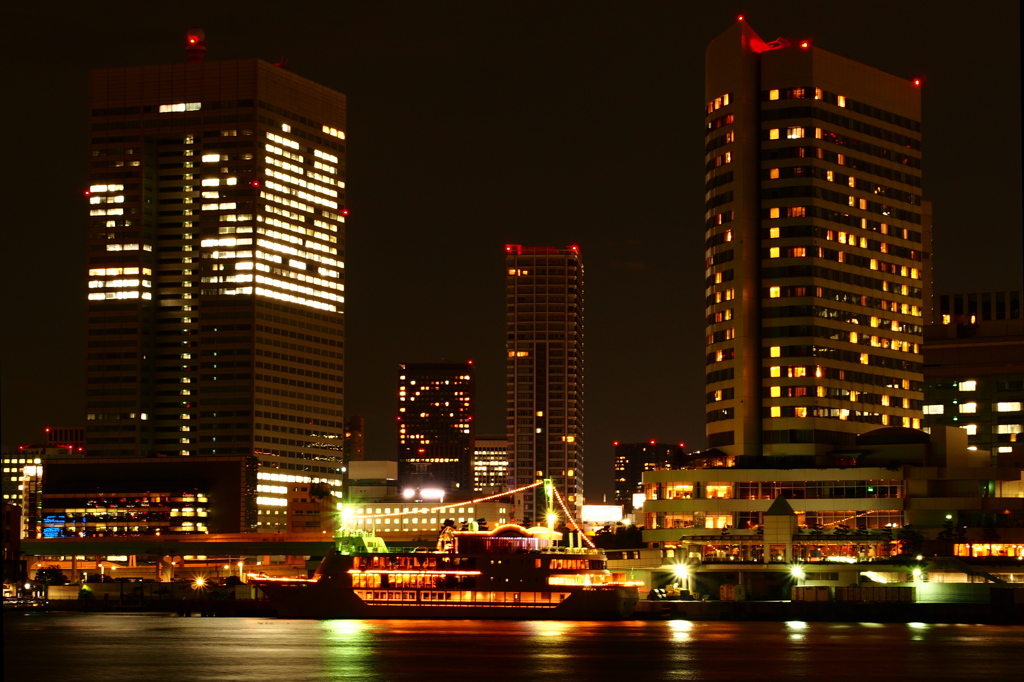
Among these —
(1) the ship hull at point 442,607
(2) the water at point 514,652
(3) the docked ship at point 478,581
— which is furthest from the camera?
(1) the ship hull at point 442,607

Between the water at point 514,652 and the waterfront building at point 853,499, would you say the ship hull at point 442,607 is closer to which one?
the water at point 514,652

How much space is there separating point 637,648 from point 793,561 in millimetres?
79465

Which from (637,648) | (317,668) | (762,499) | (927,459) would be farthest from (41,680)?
(927,459)

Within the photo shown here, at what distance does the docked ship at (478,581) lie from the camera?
145125 millimetres

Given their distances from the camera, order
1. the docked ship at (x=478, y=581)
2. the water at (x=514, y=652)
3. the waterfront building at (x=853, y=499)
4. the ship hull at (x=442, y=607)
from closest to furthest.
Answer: the water at (x=514, y=652) → the docked ship at (x=478, y=581) → the ship hull at (x=442, y=607) → the waterfront building at (x=853, y=499)

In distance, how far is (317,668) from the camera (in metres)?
89.6

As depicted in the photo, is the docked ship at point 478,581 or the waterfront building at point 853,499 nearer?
the docked ship at point 478,581

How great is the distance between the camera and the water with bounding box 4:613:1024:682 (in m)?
85.0

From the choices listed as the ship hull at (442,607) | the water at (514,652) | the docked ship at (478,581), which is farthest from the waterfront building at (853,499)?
the docked ship at (478,581)

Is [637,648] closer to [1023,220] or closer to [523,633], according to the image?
[523,633]

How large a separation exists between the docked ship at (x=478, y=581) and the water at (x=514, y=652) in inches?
94.2

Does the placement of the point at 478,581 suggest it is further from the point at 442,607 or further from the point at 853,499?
the point at 853,499

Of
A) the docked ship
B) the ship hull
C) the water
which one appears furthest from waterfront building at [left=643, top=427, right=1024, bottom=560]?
the docked ship

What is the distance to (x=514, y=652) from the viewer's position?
10200cm
